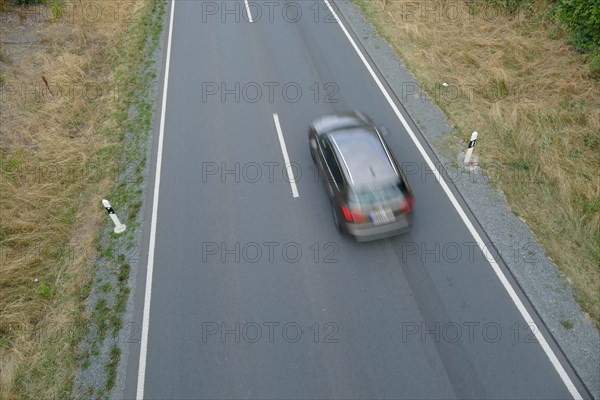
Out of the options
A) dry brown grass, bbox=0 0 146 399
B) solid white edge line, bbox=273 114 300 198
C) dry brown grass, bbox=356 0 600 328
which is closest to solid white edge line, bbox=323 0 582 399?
dry brown grass, bbox=356 0 600 328

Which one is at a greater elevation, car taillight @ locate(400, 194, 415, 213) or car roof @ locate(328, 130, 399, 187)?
car roof @ locate(328, 130, 399, 187)

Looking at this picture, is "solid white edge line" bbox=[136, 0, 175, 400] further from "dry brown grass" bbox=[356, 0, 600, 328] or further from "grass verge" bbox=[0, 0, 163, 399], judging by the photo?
"dry brown grass" bbox=[356, 0, 600, 328]

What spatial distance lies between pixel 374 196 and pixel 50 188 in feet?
27.2

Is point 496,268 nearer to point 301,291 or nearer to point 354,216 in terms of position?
point 354,216

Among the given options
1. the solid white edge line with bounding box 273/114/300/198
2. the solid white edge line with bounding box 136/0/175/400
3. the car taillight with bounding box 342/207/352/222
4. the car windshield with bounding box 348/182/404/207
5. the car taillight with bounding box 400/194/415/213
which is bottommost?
the solid white edge line with bounding box 136/0/175/400

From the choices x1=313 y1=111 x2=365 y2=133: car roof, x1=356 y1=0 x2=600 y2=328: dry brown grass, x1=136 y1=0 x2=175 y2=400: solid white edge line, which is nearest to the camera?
x1=136 y1=0 x2=175 y2=400: solid white edge line

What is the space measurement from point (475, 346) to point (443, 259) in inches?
72.9

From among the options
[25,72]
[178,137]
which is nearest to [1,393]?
[178,137]

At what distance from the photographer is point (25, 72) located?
13859 mm

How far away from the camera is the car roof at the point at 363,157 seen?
830 cm

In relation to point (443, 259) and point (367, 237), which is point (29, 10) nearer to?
point (367, 237)

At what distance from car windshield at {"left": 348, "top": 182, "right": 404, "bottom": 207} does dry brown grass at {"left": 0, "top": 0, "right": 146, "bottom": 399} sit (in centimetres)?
597

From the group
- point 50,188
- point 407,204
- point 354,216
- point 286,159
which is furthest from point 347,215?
point 50,188

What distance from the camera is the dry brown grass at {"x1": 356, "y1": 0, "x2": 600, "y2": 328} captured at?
862 centimetres
